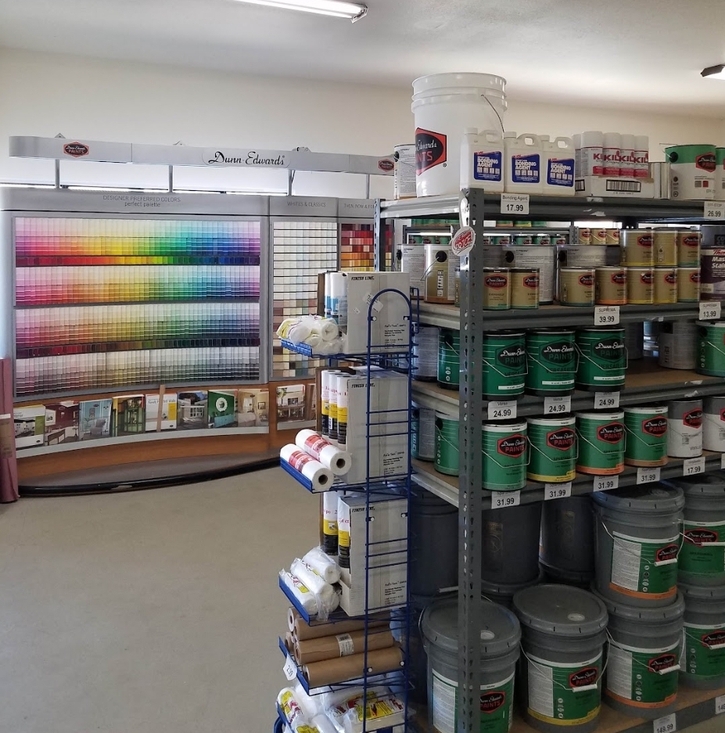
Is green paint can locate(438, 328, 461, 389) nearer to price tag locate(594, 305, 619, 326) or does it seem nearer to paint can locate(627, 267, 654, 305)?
price tag locate(594, 305, 619, 326)

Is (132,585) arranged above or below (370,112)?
below

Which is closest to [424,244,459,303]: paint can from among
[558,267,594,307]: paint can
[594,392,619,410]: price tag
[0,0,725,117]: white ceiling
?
[558,267,594,307]: paint can

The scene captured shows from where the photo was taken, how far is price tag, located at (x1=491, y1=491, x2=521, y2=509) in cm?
230

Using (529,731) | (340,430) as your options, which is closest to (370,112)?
(340,430)

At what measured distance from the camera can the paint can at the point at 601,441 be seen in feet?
8.14

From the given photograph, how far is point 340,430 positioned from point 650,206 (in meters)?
1.36

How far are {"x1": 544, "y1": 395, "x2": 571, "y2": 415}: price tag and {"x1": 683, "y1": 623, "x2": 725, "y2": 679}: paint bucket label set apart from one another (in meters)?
1.09

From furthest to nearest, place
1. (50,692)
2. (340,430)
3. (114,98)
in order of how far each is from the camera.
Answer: (114,98) → (50,692) → (340,430)

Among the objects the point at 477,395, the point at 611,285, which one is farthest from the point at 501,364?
the point at 611,285

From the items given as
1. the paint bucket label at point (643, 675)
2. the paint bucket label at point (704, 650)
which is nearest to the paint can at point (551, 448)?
the paint bucket label at point (643, 675)

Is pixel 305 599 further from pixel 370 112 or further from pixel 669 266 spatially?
pixel 370 112

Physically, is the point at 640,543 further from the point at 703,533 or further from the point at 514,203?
the point at 514,203

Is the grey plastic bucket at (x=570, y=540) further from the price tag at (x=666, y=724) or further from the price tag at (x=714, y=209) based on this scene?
the price tag at (x=714, y=209)

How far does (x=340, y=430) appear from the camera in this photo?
243cm
